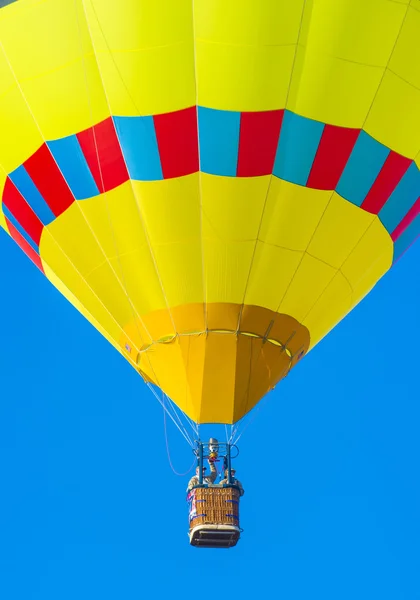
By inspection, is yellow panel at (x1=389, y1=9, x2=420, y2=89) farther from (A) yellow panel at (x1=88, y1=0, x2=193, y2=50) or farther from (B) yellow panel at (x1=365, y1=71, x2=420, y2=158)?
(A) yellow panel at (x1=88, y1=0, x2=193, y2=50)

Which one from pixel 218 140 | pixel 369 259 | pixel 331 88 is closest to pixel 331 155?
pixel 331 88

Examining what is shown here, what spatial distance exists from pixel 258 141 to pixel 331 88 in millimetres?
705

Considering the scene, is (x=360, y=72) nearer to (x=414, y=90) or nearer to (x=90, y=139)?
(x=414, y=90)

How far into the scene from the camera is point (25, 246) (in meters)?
12.5

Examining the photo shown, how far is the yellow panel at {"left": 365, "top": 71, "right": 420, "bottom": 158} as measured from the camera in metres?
11.3

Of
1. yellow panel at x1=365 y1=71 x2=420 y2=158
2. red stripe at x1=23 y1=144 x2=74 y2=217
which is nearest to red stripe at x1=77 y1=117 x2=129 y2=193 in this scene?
red stripe at x1=23 y1=144 x2=74 y2=217

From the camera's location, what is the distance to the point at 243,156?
11.2 metres

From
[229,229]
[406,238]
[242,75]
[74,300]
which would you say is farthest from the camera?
[406,238]

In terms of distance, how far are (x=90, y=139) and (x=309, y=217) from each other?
1.84 metres

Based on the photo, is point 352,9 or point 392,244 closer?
point 352,9

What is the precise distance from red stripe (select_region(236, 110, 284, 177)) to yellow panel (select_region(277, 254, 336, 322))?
0.82 metres

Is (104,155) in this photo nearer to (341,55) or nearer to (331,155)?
(331,155)

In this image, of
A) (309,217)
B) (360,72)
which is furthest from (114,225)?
(360,72)

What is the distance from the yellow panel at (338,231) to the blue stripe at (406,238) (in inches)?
28.4
